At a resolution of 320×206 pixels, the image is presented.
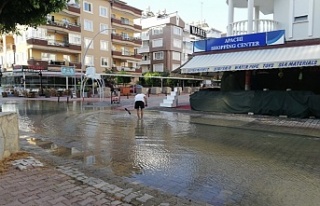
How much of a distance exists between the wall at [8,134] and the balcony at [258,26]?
53.1 ft

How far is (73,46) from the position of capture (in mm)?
46938

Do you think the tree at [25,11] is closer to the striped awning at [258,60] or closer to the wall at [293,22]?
the striped awning at [258,60]

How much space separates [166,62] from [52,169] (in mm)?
59640

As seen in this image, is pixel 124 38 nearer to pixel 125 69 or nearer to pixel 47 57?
pixel 125 69

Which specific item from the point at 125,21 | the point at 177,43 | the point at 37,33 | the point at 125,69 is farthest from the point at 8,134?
the point at 177,43

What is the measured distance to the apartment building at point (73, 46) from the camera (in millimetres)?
41438

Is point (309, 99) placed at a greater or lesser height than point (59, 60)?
lesser

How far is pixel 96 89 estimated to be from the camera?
138 feet

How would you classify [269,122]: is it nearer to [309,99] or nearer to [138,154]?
[309,99]

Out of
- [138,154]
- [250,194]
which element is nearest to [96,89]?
[138,154]

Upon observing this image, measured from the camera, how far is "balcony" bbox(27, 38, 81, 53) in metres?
41.5

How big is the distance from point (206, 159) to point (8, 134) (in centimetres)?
465

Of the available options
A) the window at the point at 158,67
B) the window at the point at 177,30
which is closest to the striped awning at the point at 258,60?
the window at the point at 158,67

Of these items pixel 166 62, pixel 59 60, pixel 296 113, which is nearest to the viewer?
pixel 296 113
